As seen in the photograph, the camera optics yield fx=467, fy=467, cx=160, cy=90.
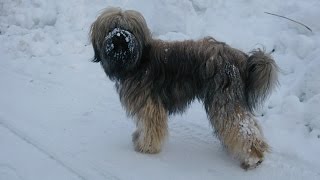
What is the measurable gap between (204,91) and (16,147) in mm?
2565

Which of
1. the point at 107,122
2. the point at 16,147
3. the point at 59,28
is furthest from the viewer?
the point at 59,28

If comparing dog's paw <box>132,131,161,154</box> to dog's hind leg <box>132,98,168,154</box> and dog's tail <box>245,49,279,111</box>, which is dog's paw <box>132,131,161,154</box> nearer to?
dog's hind leg <box>132,98,168,154</box>

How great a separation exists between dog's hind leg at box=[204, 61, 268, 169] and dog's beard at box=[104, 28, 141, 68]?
96cm

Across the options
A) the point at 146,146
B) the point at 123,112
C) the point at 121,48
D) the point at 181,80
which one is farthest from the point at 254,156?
the point at 123,112

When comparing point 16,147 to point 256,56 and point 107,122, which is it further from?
point 256,56

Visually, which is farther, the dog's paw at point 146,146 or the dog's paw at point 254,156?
the dog's paw at point 146,146

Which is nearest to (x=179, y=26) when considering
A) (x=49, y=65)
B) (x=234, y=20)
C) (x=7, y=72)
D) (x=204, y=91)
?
(x=234, y=20)

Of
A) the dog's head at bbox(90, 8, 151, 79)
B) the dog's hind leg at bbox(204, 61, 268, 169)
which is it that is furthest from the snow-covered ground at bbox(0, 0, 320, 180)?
the dog's head at bbox(90, 8, 151, 79)

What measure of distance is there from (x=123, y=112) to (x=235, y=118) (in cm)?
235

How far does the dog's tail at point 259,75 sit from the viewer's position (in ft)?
17.1

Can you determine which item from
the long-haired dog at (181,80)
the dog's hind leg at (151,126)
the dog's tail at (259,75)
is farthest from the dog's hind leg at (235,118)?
the dog's hind leg at (151,126)

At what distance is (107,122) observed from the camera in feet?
22.6

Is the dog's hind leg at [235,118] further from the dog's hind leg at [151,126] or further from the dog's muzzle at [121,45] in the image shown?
the dog's muzzle at [121,45]

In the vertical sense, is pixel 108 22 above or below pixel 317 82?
above
